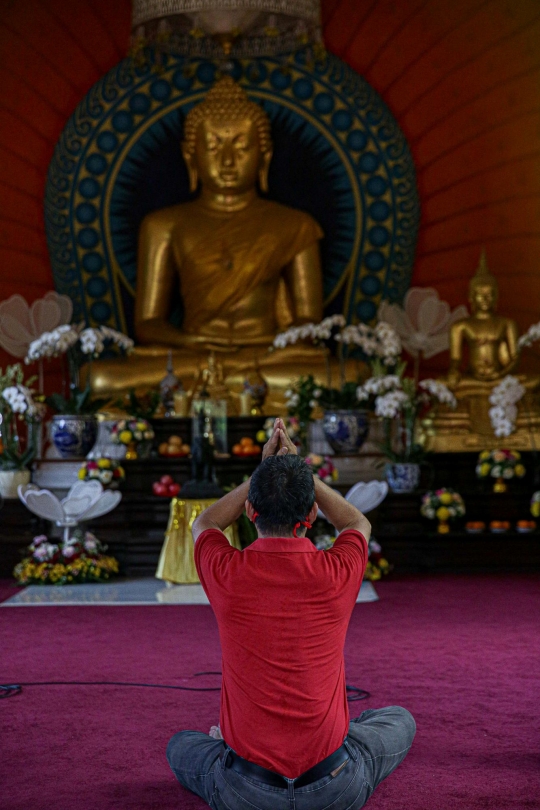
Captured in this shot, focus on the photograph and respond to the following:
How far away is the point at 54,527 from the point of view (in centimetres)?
563

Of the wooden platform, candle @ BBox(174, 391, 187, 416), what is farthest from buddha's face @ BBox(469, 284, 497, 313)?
candle @ BBox(174, 391, 187, 416)

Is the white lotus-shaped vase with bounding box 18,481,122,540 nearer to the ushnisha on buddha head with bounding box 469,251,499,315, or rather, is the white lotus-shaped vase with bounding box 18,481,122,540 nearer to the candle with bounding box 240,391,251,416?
the candle with bounding box 240,391,251,416

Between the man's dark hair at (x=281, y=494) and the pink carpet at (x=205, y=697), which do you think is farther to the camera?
the pink carpet at (x=205, y=697)

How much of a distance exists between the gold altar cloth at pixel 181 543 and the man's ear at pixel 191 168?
11.4 ft

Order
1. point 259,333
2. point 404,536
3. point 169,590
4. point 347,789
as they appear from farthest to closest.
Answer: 1. point 259,333
2. point 404,536
3. point 169,590
4. point 347,789

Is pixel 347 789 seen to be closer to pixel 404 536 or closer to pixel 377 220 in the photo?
pixel 404 536

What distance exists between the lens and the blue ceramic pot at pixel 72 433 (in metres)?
5.96

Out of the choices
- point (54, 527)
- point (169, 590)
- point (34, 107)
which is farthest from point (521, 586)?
point (34, 107)

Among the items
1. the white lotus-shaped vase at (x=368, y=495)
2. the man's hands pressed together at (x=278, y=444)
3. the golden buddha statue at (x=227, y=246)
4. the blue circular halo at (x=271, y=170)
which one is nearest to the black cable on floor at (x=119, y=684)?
the man's hands pressed together at (x=278, y=444)

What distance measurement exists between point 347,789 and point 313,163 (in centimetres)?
647

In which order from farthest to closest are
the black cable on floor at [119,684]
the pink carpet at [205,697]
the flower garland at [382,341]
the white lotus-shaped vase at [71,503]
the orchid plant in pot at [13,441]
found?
the flower garland at [382,341] < the orchid plant in pot at [13,441] < the white lotus-shaped vase at [71,503] < the black cable on floor at [119,684] < the pink carpet at [205,697]

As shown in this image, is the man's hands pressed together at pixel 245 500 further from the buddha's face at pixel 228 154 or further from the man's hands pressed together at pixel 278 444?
the buddha's face at pixel 228 154

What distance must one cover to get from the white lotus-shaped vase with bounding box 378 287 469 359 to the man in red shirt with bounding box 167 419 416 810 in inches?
214

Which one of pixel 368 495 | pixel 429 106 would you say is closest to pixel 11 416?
pixel 368 495
